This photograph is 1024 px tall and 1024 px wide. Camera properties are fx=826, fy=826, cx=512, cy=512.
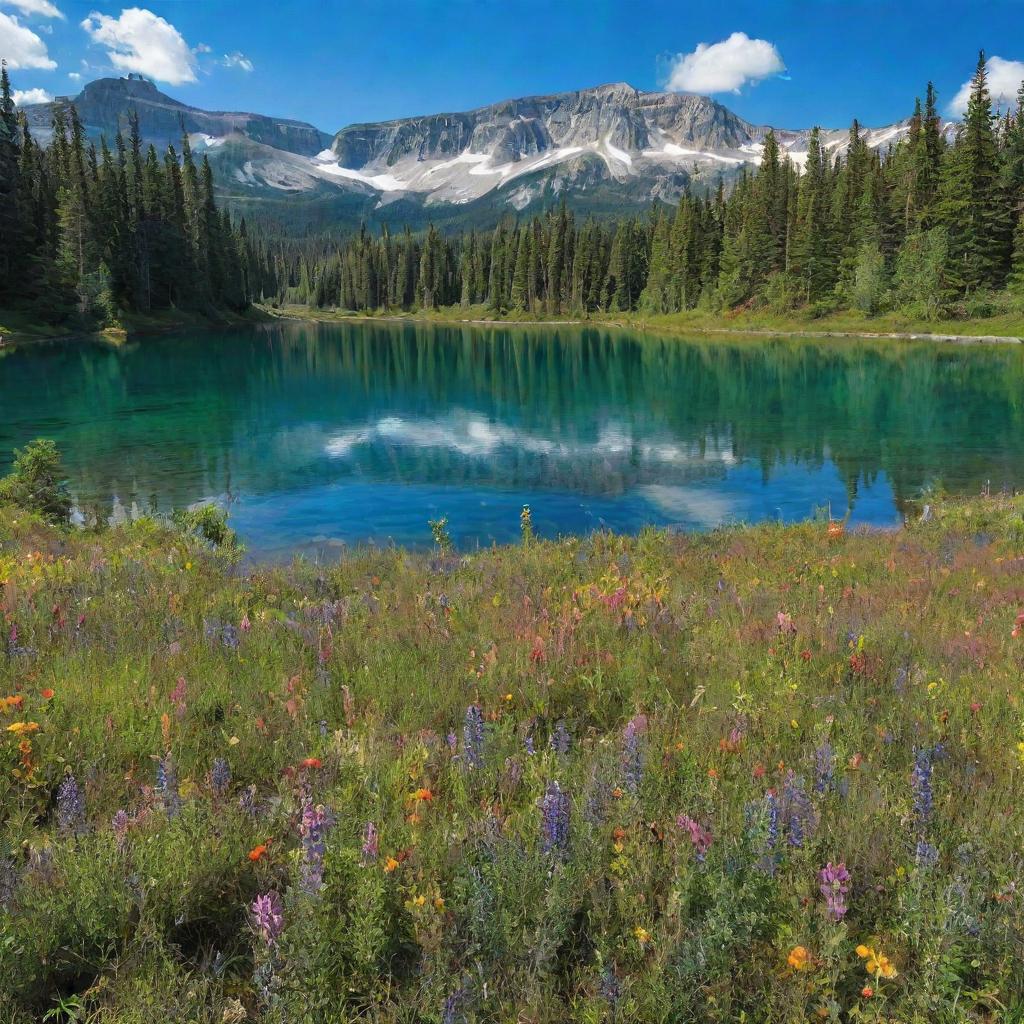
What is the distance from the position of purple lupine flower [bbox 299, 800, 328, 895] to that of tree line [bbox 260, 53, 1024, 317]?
88.8 meters

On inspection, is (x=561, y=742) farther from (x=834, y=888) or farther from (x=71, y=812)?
(x=71, y=812)

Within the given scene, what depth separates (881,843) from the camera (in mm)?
3734

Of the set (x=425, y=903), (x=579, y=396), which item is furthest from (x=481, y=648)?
(x=579, y=396)

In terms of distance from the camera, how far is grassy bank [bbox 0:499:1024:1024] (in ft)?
10.1

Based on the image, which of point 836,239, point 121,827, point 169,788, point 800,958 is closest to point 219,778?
point 169,788

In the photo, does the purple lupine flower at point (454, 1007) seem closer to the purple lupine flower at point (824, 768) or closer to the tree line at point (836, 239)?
the purple lupine flower at point (824, 768)

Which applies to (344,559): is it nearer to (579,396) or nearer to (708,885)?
(708,885)

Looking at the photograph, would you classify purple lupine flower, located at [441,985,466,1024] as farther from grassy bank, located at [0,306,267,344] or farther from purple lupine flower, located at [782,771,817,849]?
grassy bank, located at [0,306,267,344]

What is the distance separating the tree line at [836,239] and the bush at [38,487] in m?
82.0

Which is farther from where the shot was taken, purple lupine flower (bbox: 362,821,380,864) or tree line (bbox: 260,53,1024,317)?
tree line (bbox: 260,53,1024,317)

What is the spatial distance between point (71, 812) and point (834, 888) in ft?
10.6

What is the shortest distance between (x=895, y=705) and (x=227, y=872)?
14.3 feet

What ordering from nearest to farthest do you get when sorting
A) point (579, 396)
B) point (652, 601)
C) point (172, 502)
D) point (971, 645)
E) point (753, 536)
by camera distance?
point (971, 645)
point (652, 601)
point (753, 536)
point (172, 502)
point (579, 396)

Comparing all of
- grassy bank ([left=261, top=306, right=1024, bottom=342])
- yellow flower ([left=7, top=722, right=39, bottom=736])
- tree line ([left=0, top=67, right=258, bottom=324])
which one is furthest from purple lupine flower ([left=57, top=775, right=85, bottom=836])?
tree line ([left=0, top=67, right=258, bottom=324])
